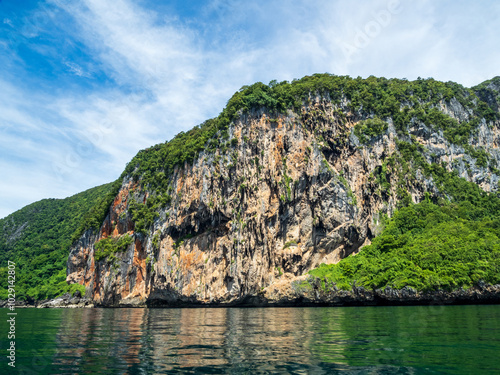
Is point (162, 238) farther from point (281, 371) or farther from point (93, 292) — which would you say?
point (281, 371)

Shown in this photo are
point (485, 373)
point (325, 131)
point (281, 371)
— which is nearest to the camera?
point (485, 373)

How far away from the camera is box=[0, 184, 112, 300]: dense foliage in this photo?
84.5 m

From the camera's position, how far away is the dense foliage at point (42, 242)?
84.5m

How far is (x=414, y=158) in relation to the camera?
73.8m

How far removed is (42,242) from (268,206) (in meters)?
82.3

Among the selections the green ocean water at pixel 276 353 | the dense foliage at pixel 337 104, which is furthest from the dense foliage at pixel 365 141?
the green ocean water at pixel 276 353

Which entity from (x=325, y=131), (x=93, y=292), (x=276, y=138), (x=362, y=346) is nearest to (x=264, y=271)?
(x=276, y=138)

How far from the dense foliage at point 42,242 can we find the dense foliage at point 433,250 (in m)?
62.0

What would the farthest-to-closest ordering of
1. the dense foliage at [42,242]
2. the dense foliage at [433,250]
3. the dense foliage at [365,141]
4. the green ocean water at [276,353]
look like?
the dense foliage at [42,242] < the dense foliage at [365,141] < the dense foliage at [433,250] < the green ocean water at [276,353]

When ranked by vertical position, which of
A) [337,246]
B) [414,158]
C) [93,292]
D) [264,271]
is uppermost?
[414,158]

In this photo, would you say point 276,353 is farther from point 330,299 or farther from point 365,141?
point 365,141

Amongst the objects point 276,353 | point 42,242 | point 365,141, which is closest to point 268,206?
point 365,141

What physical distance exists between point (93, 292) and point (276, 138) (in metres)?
49.2

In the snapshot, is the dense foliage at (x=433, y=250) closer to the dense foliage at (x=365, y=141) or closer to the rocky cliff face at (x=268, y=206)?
the dense foliage at (x=365, y=141)
